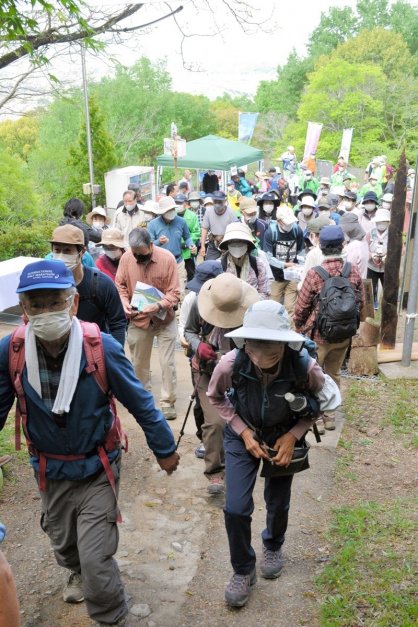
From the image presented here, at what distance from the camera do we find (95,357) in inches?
125

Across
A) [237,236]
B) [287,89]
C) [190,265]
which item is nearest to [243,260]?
[237,236]

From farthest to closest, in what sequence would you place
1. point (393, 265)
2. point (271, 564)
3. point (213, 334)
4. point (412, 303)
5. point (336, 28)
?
point (336, 28) → point (393, 265) → point (412, 303) → point (213, 334) → point (271, 564)

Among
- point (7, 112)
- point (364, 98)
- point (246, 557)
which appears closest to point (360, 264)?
point (246, 557)

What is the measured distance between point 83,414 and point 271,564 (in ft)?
5.67

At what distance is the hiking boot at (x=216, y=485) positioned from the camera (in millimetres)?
5215

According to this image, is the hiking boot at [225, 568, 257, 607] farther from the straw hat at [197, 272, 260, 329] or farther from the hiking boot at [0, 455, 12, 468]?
the hiking boot at [0, 455, 12, 468]

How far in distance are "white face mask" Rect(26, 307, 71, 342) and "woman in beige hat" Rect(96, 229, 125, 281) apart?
12.3ft

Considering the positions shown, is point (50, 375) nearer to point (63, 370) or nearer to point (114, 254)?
point (63, 370)

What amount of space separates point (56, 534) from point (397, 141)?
1417 inches

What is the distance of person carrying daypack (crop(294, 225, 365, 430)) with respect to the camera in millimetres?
6082

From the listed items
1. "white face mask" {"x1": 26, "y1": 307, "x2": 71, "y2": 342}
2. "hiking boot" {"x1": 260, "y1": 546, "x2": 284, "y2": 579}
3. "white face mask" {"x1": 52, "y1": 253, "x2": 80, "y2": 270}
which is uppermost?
"white face mask" {"x1": 26, "y1": 307, "x2": 71, "y2": 342}

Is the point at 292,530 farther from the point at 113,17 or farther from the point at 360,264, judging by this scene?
the point at 113,17

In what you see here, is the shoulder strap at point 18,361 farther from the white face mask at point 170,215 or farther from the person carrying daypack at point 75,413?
the white face mask at point 170,215

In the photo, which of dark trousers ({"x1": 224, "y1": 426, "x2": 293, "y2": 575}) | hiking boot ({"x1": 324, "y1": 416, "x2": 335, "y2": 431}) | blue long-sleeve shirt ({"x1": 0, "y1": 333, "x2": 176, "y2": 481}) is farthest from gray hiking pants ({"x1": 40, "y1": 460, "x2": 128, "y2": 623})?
hiking boot ({"x1": 324, "y1": 416, "x2": 335, "y2": 431})
